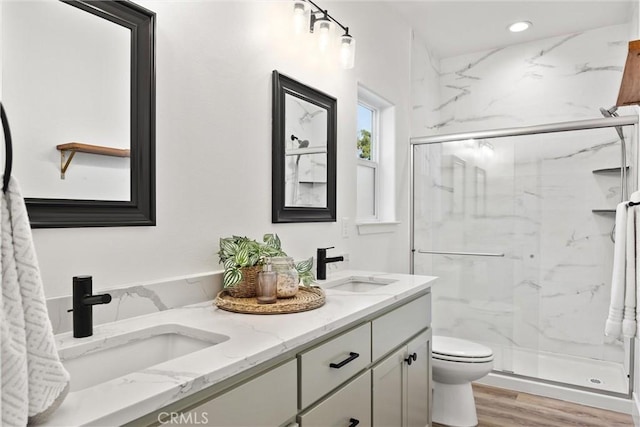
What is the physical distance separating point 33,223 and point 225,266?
0.60m

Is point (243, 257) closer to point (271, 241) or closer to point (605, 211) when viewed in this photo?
point (271, 241)

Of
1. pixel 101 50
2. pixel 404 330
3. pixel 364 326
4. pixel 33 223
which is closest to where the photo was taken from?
pixel 33 223

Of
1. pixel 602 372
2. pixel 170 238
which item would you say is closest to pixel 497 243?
pixel 602 372

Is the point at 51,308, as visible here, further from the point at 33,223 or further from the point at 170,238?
the point at 170,238

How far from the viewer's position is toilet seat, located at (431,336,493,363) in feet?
7.83

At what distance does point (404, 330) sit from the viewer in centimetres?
182

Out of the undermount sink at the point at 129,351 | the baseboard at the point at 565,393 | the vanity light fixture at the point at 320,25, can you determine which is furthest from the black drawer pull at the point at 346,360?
the baseboard at the point at 565,393

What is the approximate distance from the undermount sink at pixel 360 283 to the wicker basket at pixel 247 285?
64 cm

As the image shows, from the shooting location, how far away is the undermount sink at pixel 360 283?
2.11 metres

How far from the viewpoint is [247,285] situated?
1.51m

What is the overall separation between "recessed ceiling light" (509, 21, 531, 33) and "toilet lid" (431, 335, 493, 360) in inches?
94.2

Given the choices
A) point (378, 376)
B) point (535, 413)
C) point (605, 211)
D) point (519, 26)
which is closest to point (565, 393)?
point (535, 413)

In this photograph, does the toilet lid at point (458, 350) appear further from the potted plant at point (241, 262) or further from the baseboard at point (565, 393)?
the potted plant at point (241, 262)

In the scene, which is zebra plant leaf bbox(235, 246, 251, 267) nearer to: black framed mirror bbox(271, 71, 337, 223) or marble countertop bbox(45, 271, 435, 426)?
marble countertop bbox(45, 271, 435, 426)
